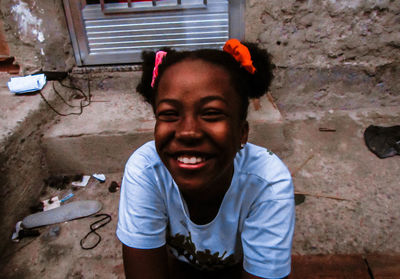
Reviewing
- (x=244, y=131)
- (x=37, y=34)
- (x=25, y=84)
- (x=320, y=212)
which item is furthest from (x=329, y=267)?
(x=37, y=34)

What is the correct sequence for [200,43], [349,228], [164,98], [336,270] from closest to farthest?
[164,98] → [336,270] → [349,228] → [200,43]

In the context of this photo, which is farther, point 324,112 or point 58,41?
point 324,112

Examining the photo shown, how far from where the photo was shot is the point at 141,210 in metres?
1.20

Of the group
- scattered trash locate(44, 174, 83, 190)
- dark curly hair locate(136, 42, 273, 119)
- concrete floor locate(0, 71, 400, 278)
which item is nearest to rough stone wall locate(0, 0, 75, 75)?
concrete floor locate(0, 71, 400, 278)

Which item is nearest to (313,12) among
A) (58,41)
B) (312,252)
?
(312,252)

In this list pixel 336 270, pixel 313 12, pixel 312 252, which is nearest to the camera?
pixel 336 270

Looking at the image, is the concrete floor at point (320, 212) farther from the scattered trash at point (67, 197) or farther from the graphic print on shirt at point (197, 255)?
the graphic print on shirt at point (197, 255)

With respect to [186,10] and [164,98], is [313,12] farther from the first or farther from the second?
[164,98]

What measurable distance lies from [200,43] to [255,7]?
533mm

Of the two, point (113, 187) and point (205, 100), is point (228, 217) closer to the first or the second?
point (205, 100)

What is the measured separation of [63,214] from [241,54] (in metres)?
1.59

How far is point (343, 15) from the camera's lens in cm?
247

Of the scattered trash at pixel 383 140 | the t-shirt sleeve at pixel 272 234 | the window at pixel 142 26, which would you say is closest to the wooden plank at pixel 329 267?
the t-shirt sleeve at pixel 272 234

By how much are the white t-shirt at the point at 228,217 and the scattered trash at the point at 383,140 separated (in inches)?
61.2
